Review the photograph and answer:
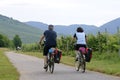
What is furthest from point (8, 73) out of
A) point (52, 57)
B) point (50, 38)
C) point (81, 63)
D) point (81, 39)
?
point (81, 39)

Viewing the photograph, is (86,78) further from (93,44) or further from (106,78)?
(93,44)

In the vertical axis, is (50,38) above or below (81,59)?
above

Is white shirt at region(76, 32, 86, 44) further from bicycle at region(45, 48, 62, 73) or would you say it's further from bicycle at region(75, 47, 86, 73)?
bicycle at region(45, 48, 62, 73)

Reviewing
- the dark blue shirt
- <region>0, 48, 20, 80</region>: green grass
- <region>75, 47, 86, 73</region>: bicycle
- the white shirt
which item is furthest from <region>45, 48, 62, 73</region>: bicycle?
<region>0, 48, 20, 80</region>: green grass

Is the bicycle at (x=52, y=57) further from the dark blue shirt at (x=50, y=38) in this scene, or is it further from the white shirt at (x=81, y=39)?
the white shirt at (x=81, y=39)

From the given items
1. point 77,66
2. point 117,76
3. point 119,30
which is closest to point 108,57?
point 119,30

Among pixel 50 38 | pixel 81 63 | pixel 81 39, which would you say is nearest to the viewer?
pixel 81 63

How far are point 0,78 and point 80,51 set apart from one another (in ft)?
13.0

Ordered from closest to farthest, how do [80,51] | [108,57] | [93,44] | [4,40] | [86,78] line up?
1. [86,78]
2. [80,51]
3. [108,57]
4. [93,44]
5. [4,40]

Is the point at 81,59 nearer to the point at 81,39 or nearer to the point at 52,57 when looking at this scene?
the point at 81,39

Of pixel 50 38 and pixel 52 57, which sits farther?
pixel 50 38

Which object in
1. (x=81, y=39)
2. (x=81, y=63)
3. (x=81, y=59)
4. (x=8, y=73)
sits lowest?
(x=8, y=73)

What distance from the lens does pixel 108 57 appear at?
2934 cm

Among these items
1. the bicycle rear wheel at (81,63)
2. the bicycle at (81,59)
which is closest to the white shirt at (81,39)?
the bicycle at (81,59)
